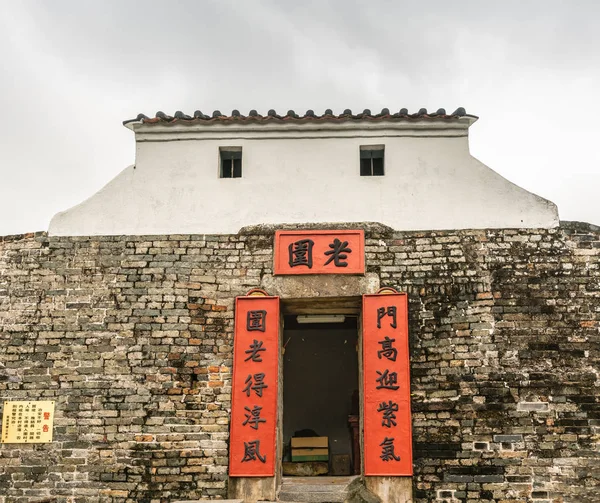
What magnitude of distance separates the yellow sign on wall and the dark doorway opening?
4954 mm

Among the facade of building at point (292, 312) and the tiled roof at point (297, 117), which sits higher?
the tiled roof at point (297, 117)

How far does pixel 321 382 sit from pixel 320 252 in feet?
17.2

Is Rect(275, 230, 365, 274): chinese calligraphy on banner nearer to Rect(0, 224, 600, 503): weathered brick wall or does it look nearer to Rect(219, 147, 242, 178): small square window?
Rect(0, 224, 600, 503): weathered brick wall

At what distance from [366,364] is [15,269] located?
442 centimetres

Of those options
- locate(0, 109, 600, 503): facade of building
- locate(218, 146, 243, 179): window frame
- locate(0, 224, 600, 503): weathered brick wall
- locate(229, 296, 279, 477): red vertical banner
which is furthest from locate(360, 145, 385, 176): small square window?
locate(229, 296, 279, 477): red vertical banner

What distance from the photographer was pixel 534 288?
24.6 feet

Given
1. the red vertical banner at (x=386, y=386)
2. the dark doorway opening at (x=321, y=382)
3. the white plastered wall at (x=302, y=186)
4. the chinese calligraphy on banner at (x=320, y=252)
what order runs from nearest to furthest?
the red vertical banner at (x=386, y=386) < the chinese calligraphy on banner at (x=320, y=252) < the white plastered wall at (x=302, y=186) < the dark doorway opening at (x=321, y=382)

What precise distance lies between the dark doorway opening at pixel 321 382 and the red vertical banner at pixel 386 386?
415 cm

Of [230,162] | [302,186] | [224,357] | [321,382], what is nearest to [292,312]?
[224,357]

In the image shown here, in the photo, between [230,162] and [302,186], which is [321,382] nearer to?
[302,186]

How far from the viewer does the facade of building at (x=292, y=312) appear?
7.09 metres

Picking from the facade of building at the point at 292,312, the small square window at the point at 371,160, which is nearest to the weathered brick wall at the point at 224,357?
the facade of building at the point at 292,312

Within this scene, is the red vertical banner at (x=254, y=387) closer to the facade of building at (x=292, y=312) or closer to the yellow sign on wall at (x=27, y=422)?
the facade of building at (x=292, y=312)

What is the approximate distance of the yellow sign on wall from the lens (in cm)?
733
